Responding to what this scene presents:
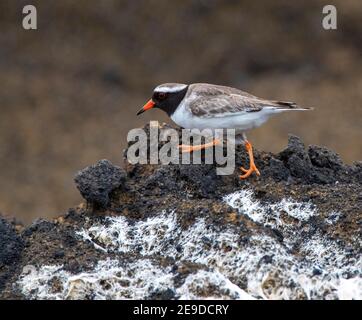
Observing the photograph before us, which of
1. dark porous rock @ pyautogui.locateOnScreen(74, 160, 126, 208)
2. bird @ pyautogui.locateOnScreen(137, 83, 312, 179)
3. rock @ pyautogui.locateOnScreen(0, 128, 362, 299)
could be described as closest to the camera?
rock @ pyautogui.locateOnScreen(0, 128, 362, 299)

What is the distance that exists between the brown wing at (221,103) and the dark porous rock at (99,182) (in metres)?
2.10

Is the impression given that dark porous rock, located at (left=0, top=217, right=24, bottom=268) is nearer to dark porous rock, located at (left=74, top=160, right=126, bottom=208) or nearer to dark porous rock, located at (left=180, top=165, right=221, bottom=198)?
dark porous rock, located at (left=74, top=160, right=126, bottom=208)

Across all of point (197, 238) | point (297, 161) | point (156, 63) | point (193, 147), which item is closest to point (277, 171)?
point (297, 161)

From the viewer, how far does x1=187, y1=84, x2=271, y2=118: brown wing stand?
1166 cm

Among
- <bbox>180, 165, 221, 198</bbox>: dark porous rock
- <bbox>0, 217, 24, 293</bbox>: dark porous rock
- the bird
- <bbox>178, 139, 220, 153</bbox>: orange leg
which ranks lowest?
<bbox>0, 217, 24, 293</bbox>: dark porous rock

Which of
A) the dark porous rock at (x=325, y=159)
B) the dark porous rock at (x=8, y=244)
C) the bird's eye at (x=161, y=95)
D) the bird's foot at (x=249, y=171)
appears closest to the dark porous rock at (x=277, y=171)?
the bird's foot at (x=249, y=171)

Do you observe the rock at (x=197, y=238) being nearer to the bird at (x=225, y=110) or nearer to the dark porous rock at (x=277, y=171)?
the dark porous rock at (x=277, y=171)

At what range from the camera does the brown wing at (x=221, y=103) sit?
11656 mm

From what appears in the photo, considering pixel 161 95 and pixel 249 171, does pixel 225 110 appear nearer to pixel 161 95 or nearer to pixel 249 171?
pixel 161 95

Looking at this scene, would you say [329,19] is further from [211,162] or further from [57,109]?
[211,162]

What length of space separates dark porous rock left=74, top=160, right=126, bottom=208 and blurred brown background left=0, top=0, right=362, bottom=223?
13067 mm

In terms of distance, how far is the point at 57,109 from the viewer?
944 inches

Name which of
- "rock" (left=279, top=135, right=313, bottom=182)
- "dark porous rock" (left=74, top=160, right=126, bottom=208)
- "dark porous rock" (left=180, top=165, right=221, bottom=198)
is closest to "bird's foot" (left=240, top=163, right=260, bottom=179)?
"dark porous rock" (left=180, top=165, right=221, bottom=198)

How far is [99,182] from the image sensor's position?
9766 mm
